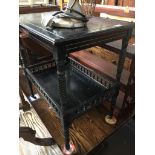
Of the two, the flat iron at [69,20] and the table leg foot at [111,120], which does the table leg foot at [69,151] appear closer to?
the table leg foot at [111,120]

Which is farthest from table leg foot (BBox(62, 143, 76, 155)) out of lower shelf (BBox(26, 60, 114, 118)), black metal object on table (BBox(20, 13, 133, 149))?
lower shelf (BBox(26, 60, 114, 118))

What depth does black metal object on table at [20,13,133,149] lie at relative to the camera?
70cm

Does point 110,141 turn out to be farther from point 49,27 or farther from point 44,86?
point 49,27

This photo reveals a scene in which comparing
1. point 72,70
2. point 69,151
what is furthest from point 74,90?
point 69,151

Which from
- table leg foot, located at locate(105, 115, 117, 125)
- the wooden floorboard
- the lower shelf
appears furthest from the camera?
table leg foot, located at locate(105, 115, 117, 125)

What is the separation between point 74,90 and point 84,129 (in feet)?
1.13

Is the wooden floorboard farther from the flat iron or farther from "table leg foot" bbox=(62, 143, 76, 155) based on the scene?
the flat iron

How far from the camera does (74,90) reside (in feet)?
3.57

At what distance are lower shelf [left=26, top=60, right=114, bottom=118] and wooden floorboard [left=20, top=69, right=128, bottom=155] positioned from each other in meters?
0.30

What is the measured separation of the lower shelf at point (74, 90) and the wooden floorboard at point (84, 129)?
30 centimetres

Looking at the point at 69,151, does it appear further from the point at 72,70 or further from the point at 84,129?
the point at 72,70

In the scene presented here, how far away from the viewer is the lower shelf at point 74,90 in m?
0.94

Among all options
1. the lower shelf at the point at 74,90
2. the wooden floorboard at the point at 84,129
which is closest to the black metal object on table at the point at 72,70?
the lower shelf at the point at 74,90

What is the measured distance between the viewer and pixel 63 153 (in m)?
1.03
